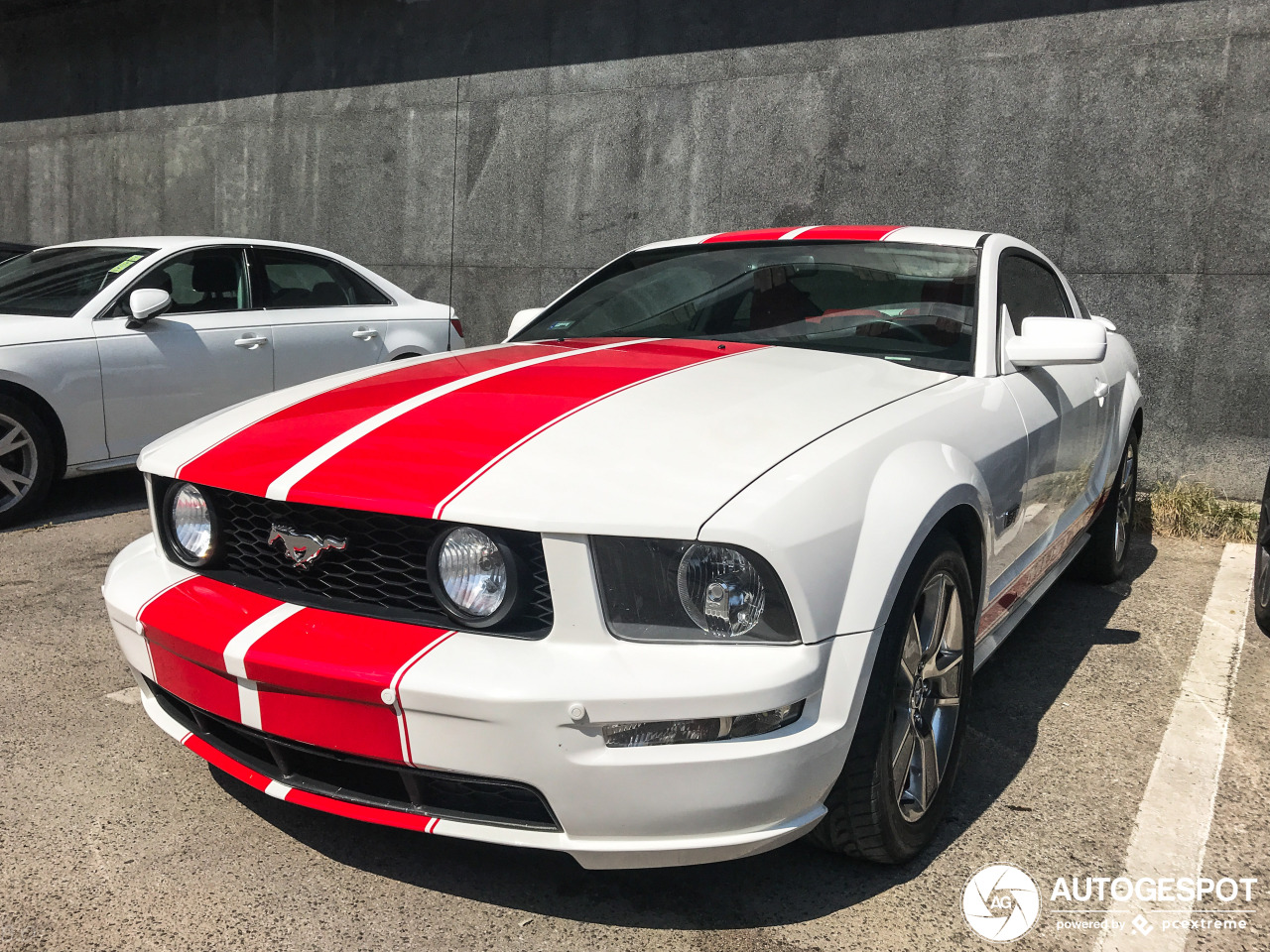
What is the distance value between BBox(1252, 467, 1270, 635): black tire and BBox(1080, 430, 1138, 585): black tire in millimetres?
525

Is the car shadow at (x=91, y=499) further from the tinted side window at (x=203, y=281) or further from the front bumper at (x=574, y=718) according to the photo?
the front bumper at (x=574, y=718)

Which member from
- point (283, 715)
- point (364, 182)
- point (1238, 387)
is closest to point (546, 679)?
point (283, 715)

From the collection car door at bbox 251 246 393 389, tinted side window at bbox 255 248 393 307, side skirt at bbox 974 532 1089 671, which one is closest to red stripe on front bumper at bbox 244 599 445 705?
side skirt at bbox 974 532 1089 671

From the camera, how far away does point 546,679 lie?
1.76m

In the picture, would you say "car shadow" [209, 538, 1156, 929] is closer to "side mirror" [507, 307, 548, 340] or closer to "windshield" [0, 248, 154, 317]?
"side mirror" [507, 307, 548, 340]

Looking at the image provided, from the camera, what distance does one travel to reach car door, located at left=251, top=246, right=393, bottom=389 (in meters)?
5.93

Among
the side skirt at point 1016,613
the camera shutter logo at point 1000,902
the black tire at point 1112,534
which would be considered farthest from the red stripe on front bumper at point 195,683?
the black tire at point 1112,534

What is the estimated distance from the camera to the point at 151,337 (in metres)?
5.36

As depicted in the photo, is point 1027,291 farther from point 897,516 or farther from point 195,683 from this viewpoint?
point 195,683

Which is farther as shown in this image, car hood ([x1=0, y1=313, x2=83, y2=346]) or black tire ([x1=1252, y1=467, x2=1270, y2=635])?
car hood ([x1=0, y1=313, x2=83, y2=346])

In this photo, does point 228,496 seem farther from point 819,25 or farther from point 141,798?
point 819,25

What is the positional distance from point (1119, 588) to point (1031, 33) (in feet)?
11.5

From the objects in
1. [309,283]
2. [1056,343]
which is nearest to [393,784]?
[1056,343]

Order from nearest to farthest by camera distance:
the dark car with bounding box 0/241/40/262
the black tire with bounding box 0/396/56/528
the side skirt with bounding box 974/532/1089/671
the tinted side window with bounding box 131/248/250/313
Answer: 1. the side skirt with bounding box 974/532/1089/671
2. the black tire with bounding box 0/396/56/528
3. the tinted side window with bounding box 131/248/250/313
4. the dark car with bounding box 0/241/40/262
